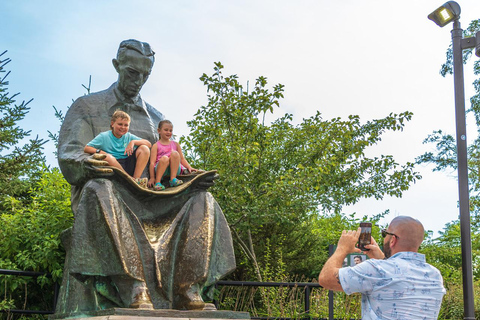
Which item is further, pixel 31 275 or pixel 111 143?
pixel 31 275

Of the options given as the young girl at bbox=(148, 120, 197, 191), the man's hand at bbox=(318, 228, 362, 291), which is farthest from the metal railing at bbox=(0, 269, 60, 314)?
the man's hand at bbox=(318, 228, 362, 291)

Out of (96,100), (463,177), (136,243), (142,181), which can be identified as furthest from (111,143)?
(463,177)

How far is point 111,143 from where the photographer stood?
216 inches

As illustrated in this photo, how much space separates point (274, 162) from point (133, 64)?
4.67 metres

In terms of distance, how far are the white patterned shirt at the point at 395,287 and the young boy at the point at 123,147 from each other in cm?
287

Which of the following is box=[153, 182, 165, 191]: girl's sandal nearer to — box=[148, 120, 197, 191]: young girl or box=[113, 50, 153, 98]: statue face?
box=[148, 120, 197, 191]: young girl

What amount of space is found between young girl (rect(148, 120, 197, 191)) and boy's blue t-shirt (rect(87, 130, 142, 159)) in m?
0.26

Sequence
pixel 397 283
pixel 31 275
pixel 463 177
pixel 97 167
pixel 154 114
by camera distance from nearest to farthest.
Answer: pixel 397 283 < pixel 97 167 < pixel 463 177 < pixel 154 114 < pixel 31 275

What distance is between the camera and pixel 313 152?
1007 cm

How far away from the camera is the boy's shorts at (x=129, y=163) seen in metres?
5.58

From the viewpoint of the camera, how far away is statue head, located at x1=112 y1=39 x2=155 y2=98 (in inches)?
236

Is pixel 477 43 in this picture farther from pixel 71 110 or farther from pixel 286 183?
pixel 71 110

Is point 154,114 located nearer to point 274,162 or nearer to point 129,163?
point 129,163

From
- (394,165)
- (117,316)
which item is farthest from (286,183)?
(117,316)
